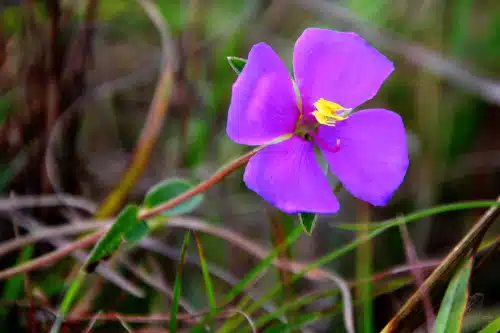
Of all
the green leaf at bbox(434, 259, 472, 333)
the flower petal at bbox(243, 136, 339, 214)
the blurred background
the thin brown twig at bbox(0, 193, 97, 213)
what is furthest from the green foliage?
the green leaf at bbox(434, 259, 472, 333)

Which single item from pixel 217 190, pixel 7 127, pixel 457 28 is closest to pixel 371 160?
pixel 217 190

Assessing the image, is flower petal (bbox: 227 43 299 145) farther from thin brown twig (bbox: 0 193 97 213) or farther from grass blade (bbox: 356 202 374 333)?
thin brown twig (bbox: 0 193 97 213)

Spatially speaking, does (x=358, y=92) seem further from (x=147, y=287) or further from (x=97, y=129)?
(x=97, y=129)

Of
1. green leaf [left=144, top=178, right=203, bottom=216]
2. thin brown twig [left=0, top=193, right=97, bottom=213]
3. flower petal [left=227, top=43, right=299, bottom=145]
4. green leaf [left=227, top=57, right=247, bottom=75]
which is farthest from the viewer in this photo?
thin brown twig [left=0, top=193, right=97, bottom=213]

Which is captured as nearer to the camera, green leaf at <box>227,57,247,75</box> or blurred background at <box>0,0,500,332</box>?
green leaf at <box>227,57,247,75</box>

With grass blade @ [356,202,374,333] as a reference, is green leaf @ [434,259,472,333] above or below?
above

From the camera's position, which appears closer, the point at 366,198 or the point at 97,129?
the point at 366,198
